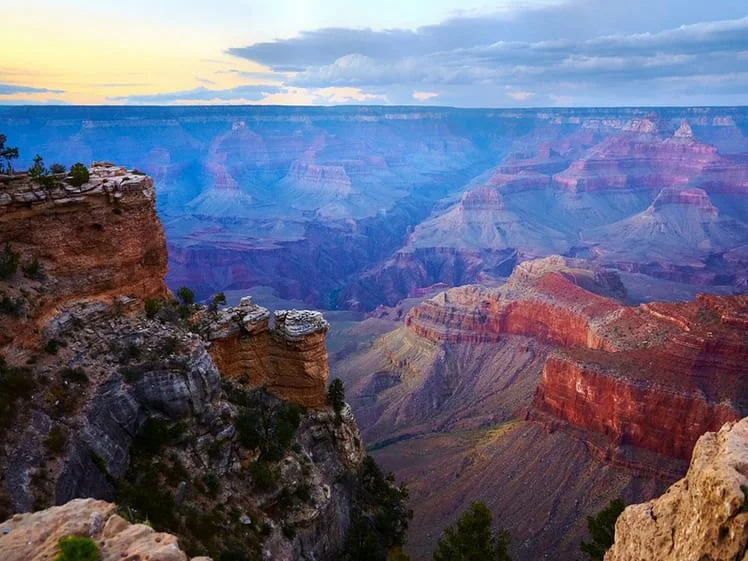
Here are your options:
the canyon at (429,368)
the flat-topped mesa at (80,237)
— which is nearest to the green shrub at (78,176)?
the flat-topped mesa at (80,237)

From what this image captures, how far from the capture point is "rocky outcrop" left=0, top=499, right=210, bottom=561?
40.0 feet

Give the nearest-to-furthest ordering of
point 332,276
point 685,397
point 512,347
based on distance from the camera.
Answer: point 685,397 < point 512,347 < point 332,276

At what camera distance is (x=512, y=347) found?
7431 cm

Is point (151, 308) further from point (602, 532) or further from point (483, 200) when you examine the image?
point (483, 200)

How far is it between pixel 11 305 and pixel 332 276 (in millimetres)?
135866

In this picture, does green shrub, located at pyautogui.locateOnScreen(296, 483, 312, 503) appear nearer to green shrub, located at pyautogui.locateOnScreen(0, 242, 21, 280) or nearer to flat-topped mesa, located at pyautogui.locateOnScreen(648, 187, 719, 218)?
green shrub, located at pyautogui.locateOnScreen(0, 242, 21, 280)

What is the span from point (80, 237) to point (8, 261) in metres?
3.17

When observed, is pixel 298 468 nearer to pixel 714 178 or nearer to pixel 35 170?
pixel 35 170

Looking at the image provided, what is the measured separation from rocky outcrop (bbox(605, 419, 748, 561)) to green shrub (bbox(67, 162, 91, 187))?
2511 centimetres

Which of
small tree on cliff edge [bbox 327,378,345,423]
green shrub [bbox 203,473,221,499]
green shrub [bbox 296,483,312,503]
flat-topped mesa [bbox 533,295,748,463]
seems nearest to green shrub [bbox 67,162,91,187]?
green shrub [bbox 203,473,221,499]

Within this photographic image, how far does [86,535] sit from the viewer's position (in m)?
12.9

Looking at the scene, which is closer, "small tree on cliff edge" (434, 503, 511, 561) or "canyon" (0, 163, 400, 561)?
"canyon" (0, 163, 400, 561)

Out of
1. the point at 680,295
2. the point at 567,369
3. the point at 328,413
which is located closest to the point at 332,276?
the point at 680,295

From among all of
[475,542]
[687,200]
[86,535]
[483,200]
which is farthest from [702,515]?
[687,200]
